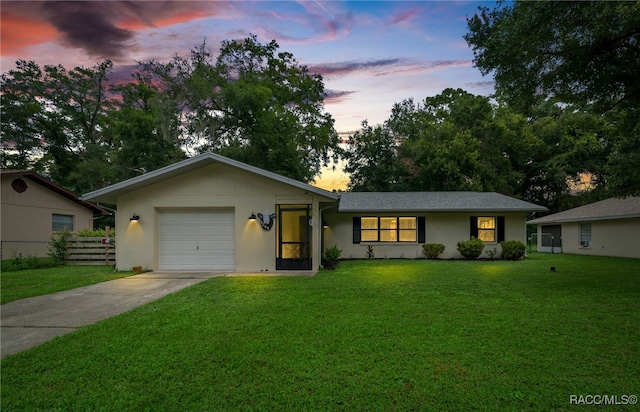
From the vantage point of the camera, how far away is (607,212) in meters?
17.5

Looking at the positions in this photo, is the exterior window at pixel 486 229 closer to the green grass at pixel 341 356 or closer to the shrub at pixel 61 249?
the green grass at pixel 341 356

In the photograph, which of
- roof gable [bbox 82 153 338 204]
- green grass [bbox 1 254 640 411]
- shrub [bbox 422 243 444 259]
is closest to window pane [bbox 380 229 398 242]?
shrub [bbox 422 243 444 259]

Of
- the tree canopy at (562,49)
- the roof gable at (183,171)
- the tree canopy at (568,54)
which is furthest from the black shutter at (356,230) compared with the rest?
the tree canopy at (562,49)

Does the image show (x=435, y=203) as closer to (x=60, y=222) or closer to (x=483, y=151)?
(x=483, y=151)

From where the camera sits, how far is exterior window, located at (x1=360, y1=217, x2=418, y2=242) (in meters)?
16.1

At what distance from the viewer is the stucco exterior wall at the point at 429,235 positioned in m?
15.9

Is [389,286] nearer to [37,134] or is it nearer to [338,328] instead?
[338,328]

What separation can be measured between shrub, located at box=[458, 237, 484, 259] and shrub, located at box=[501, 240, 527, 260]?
0.97 m

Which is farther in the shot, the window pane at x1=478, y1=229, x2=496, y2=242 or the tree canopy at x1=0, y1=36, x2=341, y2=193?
the tree canopy at x1=0, y1=36, x2=341, y2=193

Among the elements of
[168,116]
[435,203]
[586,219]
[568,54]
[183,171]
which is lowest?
[586,219]

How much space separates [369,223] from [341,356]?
41.3 ft

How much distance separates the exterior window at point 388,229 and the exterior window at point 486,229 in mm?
2957

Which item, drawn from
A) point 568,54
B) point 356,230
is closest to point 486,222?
point 356,230

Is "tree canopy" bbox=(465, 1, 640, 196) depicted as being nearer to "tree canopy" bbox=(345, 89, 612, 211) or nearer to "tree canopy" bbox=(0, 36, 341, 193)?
"tree canopy" bbox=(345, 89, 612, 211)
